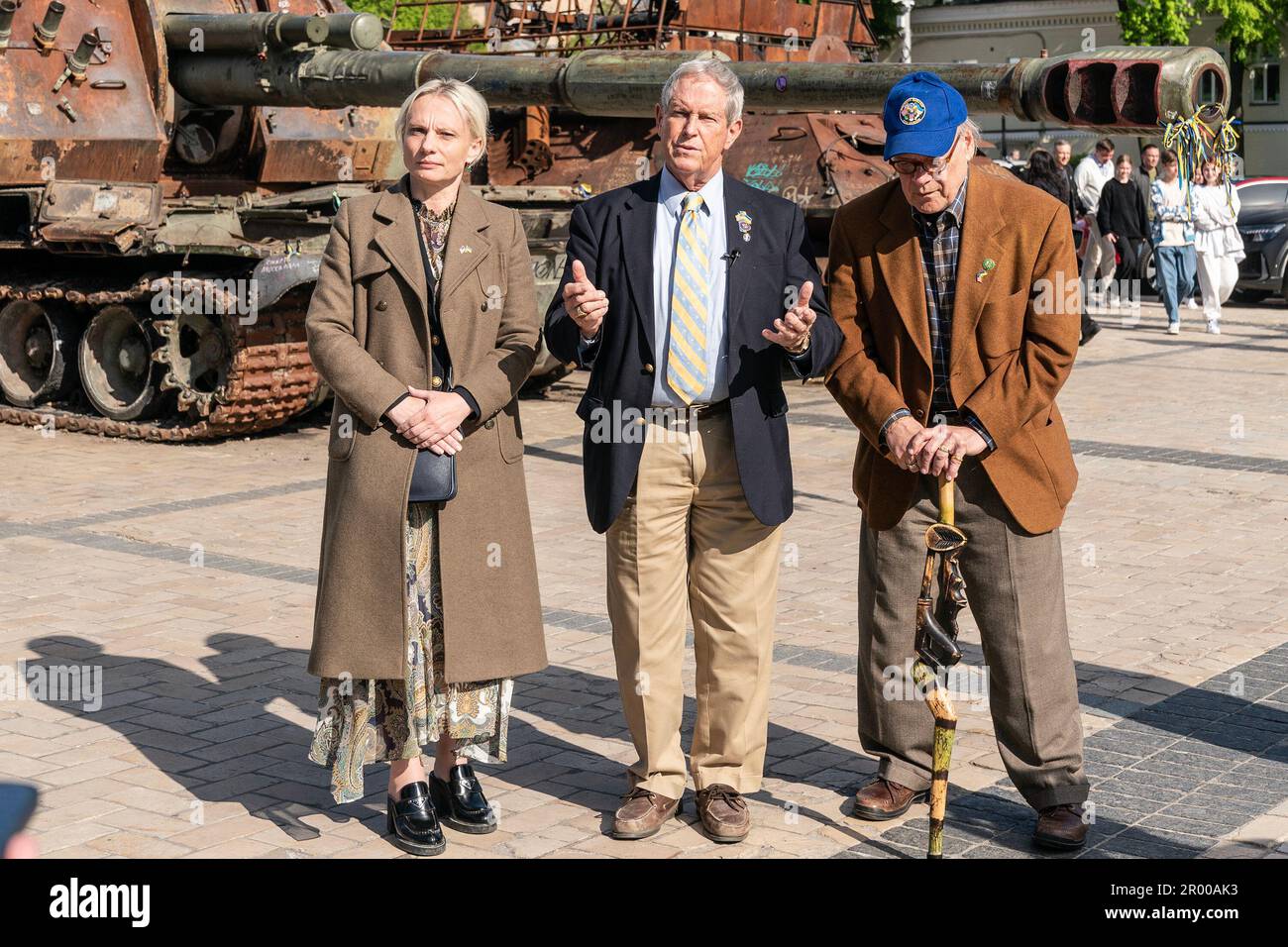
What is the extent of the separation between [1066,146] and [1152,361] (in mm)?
2112

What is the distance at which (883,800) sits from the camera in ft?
16.7

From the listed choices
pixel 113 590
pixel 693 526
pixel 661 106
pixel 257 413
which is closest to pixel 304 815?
pixel 693 526

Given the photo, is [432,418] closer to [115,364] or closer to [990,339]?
[990,339]

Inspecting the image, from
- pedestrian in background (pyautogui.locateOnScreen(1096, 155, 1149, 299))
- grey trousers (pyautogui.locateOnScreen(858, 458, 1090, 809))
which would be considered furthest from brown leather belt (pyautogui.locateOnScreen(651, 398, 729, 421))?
pedestrian in background (pyautogui.locateOnScreen(1096, 155, 1149, 299))

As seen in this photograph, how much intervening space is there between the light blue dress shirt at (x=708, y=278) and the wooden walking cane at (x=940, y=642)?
2.26 ft

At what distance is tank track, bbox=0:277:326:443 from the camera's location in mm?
11398

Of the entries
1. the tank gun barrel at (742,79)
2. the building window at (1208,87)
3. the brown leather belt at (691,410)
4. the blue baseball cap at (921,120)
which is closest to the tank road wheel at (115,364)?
the tank gun barrel at (742,79)

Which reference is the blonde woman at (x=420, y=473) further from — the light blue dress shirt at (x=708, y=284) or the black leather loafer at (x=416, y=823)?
the light blue dress shirt at (x=708, y=284)

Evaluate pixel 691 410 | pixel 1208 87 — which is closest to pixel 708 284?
pixel 691 410

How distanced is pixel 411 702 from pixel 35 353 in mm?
9198

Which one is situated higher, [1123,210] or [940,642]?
[1123,210]

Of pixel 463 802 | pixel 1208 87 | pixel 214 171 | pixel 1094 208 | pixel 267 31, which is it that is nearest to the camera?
pixel 463 802

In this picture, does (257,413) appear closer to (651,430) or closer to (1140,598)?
(1140,598)
